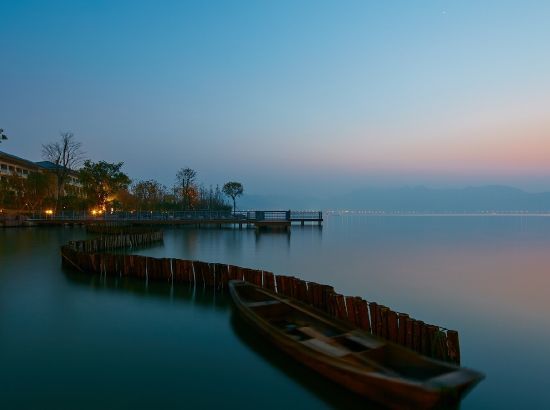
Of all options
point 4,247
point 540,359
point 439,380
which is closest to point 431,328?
point 439,380

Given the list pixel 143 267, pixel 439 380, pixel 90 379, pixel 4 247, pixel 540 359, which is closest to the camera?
pixel 439 380

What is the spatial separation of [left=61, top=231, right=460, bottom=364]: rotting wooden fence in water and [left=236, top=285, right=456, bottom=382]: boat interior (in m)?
0.76

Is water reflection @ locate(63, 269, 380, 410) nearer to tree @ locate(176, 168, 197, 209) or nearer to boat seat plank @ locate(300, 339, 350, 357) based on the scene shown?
boat seat plank @ locate(300, 339, 350, 357)

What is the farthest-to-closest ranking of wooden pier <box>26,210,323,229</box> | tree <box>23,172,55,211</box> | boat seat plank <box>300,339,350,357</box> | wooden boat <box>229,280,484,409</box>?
tree <box>23,172,55,211</box> < wooden pier <box>26,210,323,229</box> < boat seat plank <box>300,339,350,357</box> < wooden boat <box>229,280,484,409</box>

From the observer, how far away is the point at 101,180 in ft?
214

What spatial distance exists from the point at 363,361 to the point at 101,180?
65558mm

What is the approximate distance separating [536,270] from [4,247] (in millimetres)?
36572

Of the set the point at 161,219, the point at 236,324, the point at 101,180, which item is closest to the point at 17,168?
the point at 101,180

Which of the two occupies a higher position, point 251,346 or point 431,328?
point 431,328

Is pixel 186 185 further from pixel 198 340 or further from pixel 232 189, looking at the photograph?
pixel 198 340

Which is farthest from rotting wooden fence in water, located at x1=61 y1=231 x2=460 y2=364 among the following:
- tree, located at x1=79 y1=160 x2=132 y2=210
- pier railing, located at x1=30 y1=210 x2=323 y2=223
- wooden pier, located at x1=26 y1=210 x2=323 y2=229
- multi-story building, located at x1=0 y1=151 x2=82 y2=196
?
multi-story building, located at x1=0 y1=151 x2=82 y2=196

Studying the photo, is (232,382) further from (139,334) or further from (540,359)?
(540,359)

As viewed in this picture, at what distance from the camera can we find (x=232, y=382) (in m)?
8.14

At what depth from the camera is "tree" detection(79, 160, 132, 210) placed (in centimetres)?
6475
